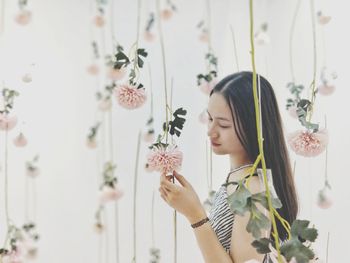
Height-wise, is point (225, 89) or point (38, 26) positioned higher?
point (38, 26)

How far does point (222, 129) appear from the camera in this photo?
117 centimetres

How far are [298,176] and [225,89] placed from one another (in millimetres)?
823

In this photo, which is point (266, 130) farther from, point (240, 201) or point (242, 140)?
point (240, 201)

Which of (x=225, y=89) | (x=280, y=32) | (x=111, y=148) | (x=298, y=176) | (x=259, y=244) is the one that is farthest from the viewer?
(x=280, y=32)

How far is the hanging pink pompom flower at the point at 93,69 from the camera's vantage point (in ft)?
Result: 5.32

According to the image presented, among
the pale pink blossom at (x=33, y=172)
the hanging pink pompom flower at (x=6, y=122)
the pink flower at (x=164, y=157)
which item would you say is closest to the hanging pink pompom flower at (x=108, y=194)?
the pink flower at (x=164, y=157)

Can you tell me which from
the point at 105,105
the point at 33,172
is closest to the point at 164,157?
the point at 105,105

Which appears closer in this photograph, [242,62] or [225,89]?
[225,89]

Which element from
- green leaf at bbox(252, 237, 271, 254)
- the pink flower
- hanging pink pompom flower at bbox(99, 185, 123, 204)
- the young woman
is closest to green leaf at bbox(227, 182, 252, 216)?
green leaf at bbox(252, 237, 271, 254)

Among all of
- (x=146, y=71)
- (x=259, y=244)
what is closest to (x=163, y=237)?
(x=146, y=71)

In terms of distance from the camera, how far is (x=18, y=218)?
1529 mm

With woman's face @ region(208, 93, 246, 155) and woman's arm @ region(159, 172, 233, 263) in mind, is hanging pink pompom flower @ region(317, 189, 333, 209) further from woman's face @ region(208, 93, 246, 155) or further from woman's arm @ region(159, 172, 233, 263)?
woman's arm @ region(159, 172, 233, 263)

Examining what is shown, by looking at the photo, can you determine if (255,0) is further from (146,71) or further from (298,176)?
(298,176)

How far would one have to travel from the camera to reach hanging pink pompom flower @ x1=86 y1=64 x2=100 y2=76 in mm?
1621
